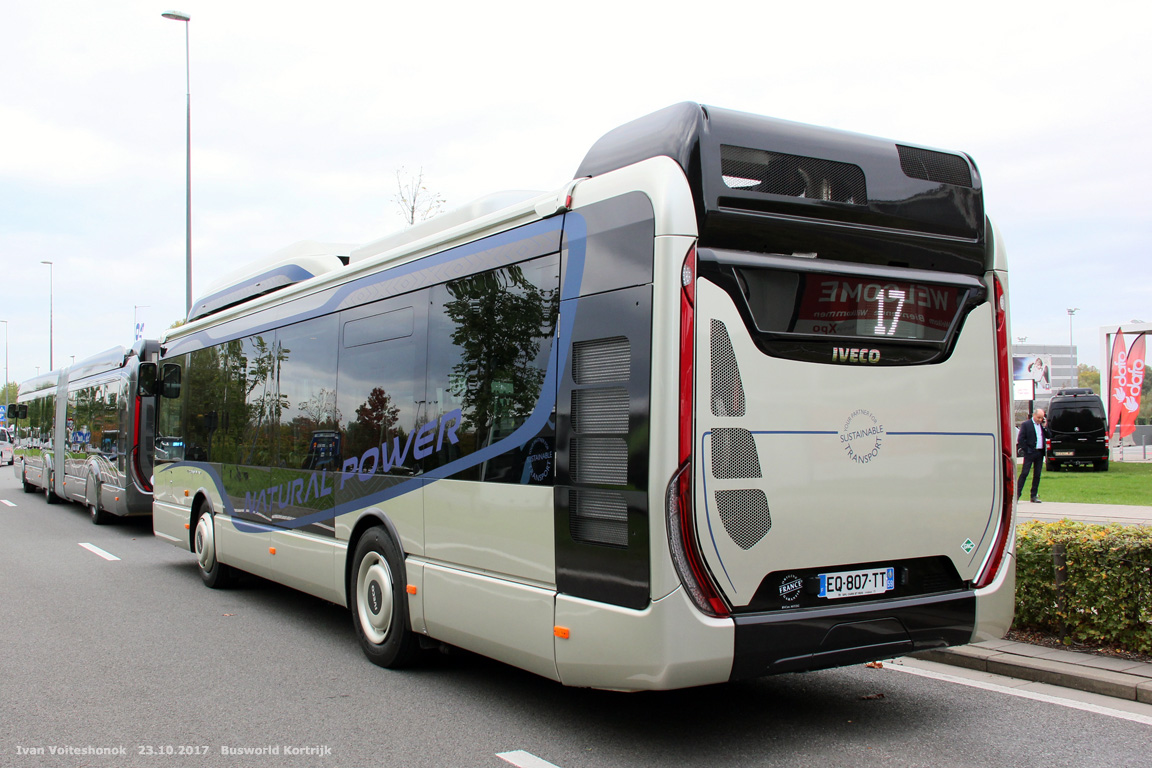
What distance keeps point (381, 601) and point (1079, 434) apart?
29222 millimetres

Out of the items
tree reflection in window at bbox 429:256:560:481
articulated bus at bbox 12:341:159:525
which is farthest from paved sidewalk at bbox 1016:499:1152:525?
articulated bus at bbox 12:341:159:525

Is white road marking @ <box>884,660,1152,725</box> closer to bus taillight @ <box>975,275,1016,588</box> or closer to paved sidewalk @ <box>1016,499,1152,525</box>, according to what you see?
bus taillight @ <box>975,275,1016,588</box>

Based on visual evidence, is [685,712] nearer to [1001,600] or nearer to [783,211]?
[1001,600]

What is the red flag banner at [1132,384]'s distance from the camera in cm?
2994

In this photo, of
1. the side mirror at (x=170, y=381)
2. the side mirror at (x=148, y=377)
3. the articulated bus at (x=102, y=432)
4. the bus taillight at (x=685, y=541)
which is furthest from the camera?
the articulated bus at (x=102, y=432)

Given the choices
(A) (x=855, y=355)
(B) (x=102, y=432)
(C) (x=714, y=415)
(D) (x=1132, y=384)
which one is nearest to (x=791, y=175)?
Result: (A) (x=855, y=355)

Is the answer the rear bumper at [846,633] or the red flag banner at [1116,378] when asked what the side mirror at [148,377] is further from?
the red flag banner at [1116,378]

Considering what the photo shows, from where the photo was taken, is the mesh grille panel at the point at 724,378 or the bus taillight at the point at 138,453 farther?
the bus taillight at the point at 138,453

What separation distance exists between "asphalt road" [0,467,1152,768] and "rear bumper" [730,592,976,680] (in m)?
0.51

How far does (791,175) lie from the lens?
4.79 m

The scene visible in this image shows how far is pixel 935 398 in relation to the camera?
16.7 feet

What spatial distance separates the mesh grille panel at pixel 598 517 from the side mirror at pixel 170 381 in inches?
324

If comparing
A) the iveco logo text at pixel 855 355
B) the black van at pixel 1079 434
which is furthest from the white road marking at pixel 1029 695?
the black van at pixel 1079 434

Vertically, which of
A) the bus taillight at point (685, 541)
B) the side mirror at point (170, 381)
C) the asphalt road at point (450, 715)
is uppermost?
the side mirror at point (170, 381)
